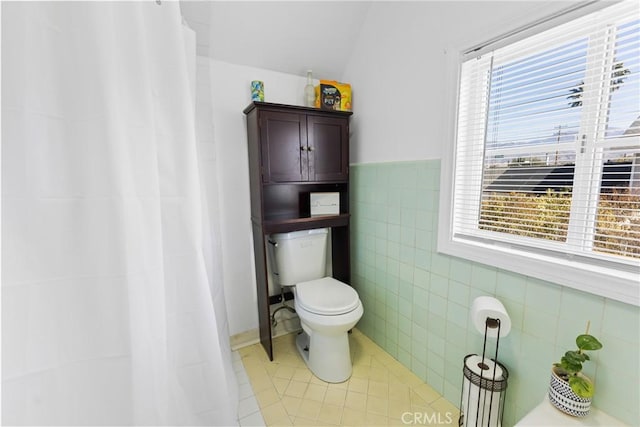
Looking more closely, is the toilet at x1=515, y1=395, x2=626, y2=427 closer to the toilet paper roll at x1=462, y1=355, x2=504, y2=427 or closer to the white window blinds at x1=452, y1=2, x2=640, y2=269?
the toilet paper roll at x1=462, y1=355, x2=504, y2=427

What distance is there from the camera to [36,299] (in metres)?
0.71

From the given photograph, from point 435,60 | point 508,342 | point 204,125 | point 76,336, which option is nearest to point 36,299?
point 76,336

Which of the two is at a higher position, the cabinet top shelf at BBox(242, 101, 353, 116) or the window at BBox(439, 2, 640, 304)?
the cabinet top shelf at BBox(242, 101, 353, 116)

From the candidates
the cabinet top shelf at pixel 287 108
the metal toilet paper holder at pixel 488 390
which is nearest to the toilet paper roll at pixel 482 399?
the metal toilet paper holder at pixel 488 390

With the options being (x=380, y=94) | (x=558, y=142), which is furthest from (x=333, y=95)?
(x=558, y=142)

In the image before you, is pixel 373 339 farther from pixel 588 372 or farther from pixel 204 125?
pixel 204 125

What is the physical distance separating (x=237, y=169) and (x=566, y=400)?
190 cm

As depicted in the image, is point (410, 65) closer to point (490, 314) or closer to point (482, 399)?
point (490, 314)

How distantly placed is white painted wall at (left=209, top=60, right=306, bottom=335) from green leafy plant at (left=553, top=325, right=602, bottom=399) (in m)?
1.69

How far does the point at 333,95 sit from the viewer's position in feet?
5.91

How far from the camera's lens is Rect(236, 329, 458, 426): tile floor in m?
1.30

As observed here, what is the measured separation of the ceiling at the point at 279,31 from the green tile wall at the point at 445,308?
0.84m

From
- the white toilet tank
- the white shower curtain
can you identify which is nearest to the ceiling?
the white shower curtain

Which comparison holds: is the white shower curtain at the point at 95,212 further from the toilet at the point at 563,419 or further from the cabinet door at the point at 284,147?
the toilet at the point at 563,419
